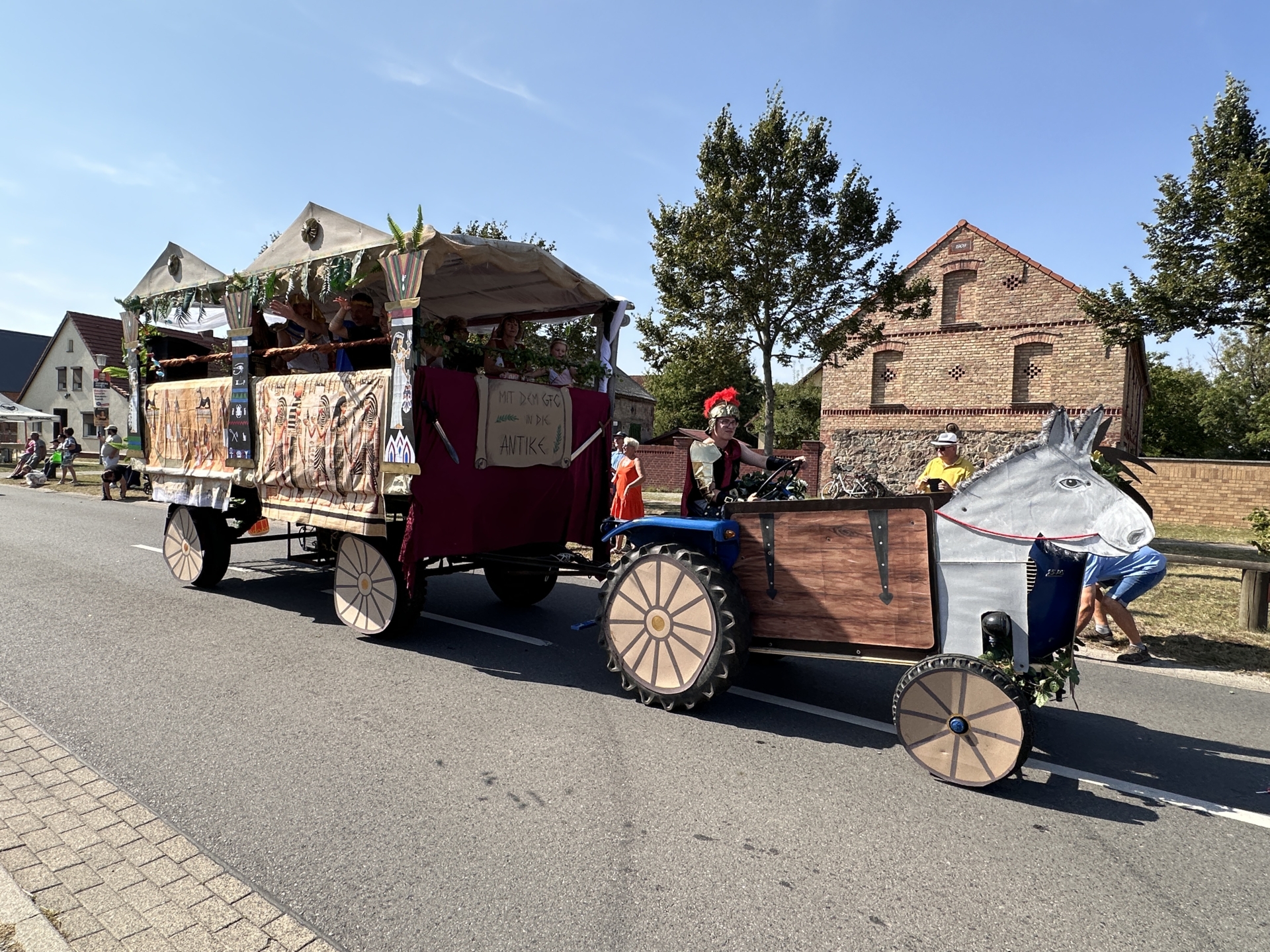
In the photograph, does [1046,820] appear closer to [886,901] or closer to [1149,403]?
[886,901]

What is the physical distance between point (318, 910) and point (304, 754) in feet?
4.46

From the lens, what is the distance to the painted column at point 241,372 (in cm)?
652

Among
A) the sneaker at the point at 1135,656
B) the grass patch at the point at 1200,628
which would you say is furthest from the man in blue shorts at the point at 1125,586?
the grass patch at the point at 1200,628

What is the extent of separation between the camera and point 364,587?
5918 mm

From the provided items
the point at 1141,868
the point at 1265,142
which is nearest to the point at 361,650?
the point at 1141,868

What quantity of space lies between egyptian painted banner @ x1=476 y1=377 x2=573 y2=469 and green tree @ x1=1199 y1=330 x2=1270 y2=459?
1595 inches

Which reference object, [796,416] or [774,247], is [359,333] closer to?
[774,247]

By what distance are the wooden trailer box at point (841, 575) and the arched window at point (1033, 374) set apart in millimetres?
20720

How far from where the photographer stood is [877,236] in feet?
49.6

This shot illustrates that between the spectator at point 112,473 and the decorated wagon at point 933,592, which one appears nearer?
the decorated wagon at point 933,592

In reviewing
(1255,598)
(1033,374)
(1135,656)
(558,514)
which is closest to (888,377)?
(1033,374)

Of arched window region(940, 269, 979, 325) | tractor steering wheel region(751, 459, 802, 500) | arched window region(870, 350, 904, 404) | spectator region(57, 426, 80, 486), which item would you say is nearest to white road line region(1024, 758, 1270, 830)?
tractor steering wheel region(751, 459, 802, 500)

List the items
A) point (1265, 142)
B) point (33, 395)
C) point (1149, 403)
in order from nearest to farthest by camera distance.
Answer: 1. point (1265, 142)
2. point (1149, 403)
3. point (33, 395)

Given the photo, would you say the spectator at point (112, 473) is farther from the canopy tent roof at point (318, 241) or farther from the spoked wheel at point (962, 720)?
the spoked wheel at point (962, 720)
